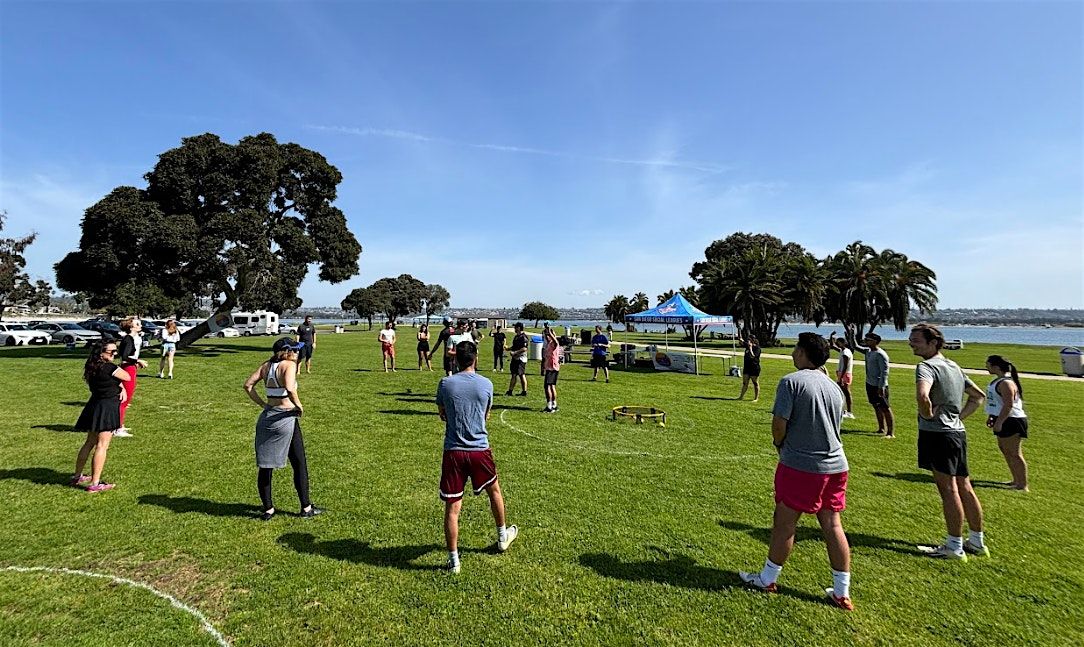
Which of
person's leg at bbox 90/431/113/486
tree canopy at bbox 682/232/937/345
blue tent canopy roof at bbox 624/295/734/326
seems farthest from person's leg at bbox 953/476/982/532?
tree canopy at bbox 682/232/937/345

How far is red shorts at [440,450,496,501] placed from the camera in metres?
4.03

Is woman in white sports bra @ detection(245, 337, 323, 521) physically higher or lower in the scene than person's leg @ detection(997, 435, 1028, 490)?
higher

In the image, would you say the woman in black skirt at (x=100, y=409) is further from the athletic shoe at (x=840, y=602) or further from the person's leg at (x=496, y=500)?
the athletic shoe at (x=840, y=602)

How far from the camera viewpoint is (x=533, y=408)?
11.5 metres

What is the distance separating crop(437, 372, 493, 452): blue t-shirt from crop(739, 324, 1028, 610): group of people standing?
2.34 m

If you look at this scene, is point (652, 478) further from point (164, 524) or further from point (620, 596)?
point (164, 524)

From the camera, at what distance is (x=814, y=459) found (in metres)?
3.54

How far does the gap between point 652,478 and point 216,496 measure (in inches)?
218

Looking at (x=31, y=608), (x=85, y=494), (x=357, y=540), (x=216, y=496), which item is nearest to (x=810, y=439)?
(x=357, y=540)

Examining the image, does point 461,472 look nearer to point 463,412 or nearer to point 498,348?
point 463,412

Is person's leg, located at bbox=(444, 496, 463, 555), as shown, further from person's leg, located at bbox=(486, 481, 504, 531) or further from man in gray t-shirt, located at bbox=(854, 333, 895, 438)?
man in gray t-shirt, located at bbox=(854, 333, 895, 438)

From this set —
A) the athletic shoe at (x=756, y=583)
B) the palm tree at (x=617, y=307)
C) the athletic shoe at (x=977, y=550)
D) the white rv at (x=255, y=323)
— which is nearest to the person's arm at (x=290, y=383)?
the athletic shoe at (x=756, y=583)

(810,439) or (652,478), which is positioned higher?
(810,439)

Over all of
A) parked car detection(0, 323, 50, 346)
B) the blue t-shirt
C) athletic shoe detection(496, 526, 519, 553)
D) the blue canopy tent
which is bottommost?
athletic shoe detection(496, 526, 519, 553)
